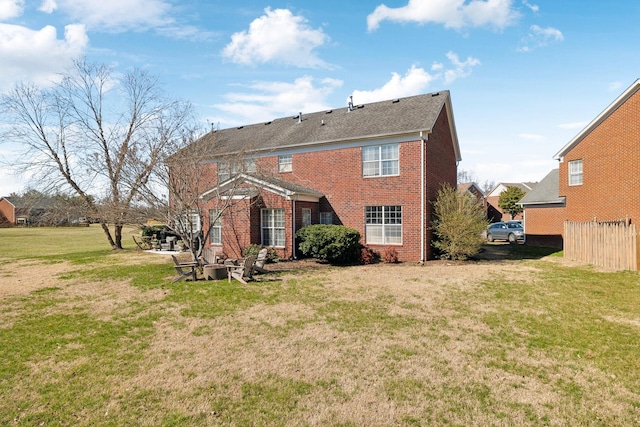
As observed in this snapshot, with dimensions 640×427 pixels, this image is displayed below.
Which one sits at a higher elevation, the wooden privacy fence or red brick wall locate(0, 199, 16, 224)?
red brick wall locate(0, 199, 16, 224)

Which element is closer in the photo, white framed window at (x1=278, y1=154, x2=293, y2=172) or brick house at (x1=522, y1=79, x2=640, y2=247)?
brick house at (x1=522, y1=79, x2=640, y2=247)

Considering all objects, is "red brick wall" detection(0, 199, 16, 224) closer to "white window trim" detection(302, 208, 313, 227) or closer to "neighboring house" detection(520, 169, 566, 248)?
"white window trim" detection(302, 208, 313, 227)

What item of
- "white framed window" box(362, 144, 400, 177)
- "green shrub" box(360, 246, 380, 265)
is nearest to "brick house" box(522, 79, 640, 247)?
"white framed window" box(362, 144, 400, 177)

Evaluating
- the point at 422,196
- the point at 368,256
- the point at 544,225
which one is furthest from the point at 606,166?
the point at 368,256

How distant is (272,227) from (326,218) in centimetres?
313

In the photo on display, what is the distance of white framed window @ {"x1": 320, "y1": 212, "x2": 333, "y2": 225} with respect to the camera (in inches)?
765

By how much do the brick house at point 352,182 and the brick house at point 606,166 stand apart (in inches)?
307

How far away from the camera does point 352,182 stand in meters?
18.5

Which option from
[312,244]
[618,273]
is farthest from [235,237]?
[618,273]

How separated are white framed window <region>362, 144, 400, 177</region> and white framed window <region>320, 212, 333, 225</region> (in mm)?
2980

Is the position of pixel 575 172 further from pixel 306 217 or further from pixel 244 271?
pixel 244 271

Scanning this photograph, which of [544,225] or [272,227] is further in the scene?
[544,225]

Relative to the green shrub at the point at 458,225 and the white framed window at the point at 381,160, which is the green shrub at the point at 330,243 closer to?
the white framed window at the point at 381,160

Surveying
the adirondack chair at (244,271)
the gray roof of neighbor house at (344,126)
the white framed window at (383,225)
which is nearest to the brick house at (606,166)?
the gray roof of neighbor house at (344,126)
